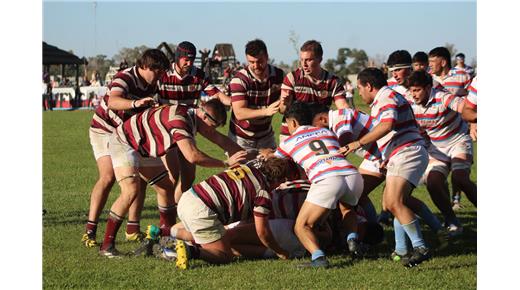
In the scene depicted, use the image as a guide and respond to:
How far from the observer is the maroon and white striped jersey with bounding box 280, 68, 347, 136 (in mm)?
8469

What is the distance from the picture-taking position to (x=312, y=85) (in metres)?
8.50

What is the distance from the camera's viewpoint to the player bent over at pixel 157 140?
23.3 ft

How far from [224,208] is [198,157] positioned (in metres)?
0.48

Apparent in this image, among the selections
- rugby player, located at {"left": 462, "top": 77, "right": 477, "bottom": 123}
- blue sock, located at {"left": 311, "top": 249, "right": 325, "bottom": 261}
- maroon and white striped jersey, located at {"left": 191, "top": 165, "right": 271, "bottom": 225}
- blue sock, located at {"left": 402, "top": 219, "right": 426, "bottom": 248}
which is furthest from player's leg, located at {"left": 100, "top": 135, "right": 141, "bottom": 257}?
rugby player, located at {"left": 462, "top": 77, "right": 477, "bottom": 123}

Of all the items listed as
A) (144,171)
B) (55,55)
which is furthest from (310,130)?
(55,55)

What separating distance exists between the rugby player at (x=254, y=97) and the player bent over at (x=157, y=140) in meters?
0.94

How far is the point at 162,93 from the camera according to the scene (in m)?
9.05

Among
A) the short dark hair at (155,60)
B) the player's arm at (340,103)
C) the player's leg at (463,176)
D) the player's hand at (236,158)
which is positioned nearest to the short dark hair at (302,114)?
the player's hand at (236,158)

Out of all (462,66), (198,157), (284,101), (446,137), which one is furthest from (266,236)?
(462,66)

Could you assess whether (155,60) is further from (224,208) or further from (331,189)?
(331,189)

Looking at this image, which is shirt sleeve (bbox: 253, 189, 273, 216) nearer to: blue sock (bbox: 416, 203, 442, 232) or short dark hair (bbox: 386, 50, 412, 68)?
blue sock (bbox: 416, 203, 442, 232)

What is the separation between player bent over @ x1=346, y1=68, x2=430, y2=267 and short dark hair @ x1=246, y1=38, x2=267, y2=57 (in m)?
1.38

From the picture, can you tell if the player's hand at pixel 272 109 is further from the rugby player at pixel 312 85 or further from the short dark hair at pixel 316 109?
the short dark hair at pixel 316 109

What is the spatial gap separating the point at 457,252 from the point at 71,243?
11.8ft
